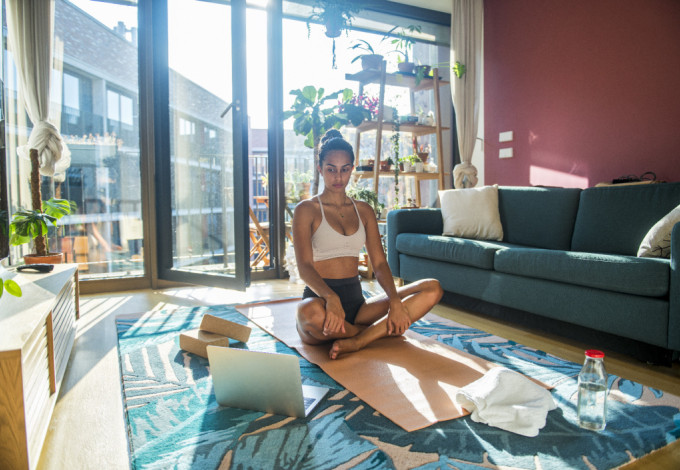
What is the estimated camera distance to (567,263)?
235 cm

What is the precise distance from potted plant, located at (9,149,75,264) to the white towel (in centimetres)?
261

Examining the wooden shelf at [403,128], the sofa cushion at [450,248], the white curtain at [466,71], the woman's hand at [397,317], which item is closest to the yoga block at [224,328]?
the woman's hand at [397,317]

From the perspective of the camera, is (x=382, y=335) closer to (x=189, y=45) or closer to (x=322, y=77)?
(x=189, y=45)

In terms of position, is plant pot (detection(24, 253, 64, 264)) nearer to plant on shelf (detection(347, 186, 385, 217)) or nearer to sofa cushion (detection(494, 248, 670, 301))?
plant on shelf (detection(347, 186, 385, 217))

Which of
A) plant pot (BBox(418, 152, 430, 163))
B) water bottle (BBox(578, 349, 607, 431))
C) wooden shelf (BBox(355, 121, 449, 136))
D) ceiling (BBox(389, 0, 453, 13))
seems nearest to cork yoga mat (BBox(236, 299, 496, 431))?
water bottle (BBox(578, 349, 607, 431))

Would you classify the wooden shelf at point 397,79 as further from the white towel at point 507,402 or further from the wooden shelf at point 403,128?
the white towel at point 507,402

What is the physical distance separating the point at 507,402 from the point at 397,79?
3530mm

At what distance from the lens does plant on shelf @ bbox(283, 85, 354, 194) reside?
4.16m

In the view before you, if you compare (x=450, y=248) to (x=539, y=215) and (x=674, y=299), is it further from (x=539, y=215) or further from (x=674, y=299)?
(x=674, y=299)

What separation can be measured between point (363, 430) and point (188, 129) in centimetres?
306

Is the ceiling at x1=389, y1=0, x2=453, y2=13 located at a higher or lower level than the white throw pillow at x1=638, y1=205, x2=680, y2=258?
higher

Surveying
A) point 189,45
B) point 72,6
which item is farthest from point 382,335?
point 72,6

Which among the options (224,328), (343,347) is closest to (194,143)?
(224,328)

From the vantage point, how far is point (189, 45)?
3.77 m
